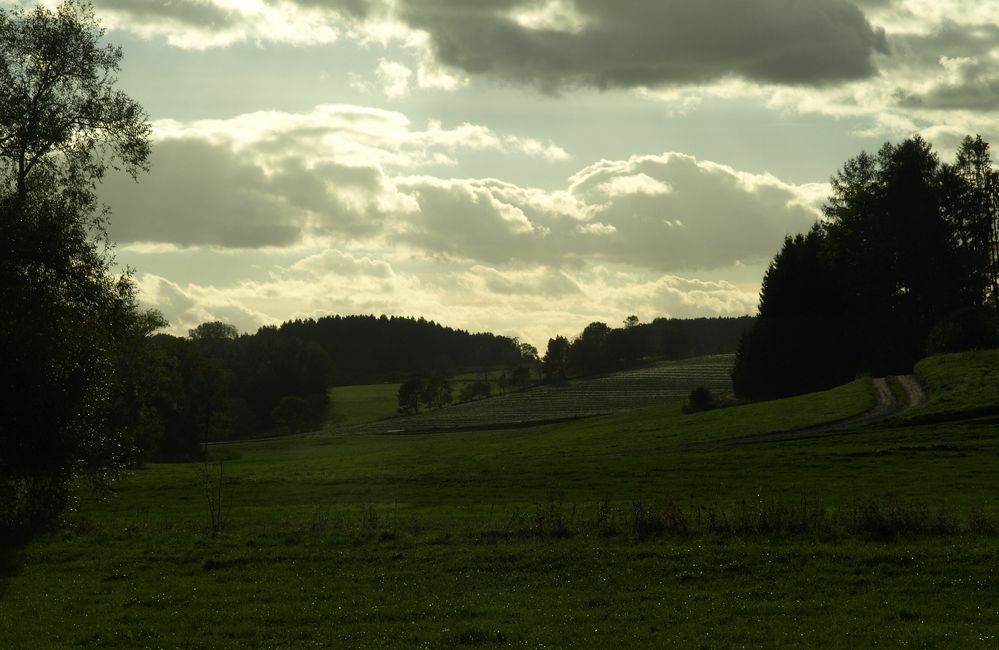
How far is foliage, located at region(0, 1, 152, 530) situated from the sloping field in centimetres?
8469

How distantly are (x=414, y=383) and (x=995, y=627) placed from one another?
5700 inches

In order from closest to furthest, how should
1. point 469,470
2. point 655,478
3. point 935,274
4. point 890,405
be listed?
point 655,478 < point 469,470 < point 890,405 < point 935,274

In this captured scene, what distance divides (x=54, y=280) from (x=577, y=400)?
111210 mm

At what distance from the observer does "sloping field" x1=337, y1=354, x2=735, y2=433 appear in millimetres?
122375

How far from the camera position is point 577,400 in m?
137

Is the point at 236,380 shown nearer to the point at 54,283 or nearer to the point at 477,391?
the point at 477,391

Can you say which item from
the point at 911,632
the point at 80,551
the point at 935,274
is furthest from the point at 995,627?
the point at 935,274

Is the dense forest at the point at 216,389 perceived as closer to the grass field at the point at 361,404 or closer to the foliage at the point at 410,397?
the grass field at the point at 361,404

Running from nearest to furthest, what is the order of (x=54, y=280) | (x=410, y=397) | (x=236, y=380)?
(x=54, y=280) < (x=410, y=397) < (x=236, y=380)

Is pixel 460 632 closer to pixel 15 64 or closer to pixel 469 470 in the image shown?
pixel 15 64

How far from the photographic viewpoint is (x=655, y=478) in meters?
41.6

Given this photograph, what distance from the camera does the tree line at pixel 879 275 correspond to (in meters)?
92.8

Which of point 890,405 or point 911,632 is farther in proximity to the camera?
point 890,405

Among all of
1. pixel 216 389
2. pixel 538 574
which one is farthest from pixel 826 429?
pixel 216 389
